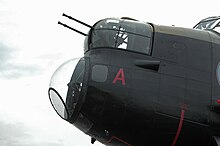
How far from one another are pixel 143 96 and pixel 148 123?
2.26ft

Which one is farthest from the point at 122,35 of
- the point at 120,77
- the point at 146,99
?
the point at 146,99

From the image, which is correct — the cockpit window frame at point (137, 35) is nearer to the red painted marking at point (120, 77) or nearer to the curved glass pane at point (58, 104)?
the red painted marking at point (120, 77)

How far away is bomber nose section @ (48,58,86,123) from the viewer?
9.81 m

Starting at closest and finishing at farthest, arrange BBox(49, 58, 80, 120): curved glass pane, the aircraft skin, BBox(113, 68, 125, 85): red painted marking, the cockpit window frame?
the aircraft skin
BBox(113, 68, 125, 85): red painted marking
BBox(49, 58, 80, 120): curved glass pane
the cockpit window frame

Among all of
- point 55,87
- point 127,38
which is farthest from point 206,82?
point 55,87

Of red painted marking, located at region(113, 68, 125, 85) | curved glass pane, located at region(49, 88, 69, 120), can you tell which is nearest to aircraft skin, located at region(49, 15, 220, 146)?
red painted marking, located at region(113, 68, 125, 85)

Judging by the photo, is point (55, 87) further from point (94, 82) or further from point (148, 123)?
point (148, 123)

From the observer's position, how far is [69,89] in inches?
394

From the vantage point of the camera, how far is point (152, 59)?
10328 millimetres

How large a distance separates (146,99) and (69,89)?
6.59 ft

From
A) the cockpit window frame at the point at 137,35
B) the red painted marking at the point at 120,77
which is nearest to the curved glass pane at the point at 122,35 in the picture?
the cockpit window frame at the point at 137,35

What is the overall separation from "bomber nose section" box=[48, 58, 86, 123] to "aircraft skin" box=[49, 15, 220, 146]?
27mm

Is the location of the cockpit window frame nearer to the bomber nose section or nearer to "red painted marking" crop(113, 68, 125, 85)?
"red painted marking" crop(113, 68, 125, 85)

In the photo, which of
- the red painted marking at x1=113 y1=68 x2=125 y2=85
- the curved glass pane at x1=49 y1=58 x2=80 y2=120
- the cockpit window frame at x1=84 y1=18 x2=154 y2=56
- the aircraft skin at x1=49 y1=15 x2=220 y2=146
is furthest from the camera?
the cockpit window frame at x1=84 y1=18 x2=154 y2=56
